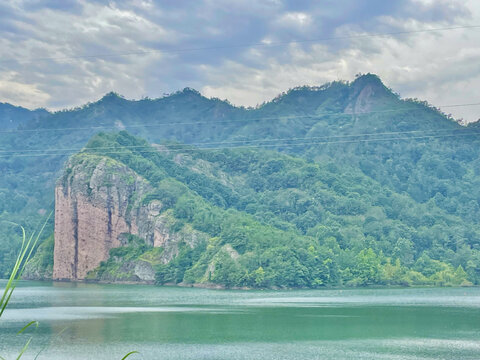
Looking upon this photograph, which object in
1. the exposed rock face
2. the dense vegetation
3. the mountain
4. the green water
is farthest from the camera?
the exposed rock face

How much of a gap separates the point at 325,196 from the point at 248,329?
90549 mm

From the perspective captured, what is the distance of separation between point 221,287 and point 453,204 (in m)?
64.5

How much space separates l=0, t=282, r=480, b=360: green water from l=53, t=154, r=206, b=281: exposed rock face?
54147mm

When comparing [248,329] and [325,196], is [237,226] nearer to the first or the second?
[325,196]

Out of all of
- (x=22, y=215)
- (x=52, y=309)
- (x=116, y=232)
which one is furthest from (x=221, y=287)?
(x=22, y=215)

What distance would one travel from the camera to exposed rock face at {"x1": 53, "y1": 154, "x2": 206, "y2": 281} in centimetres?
12419

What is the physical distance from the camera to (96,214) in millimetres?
126188

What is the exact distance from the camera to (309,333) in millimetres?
43469

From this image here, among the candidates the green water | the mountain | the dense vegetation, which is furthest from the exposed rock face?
the green water

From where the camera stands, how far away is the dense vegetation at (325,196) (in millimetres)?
108000

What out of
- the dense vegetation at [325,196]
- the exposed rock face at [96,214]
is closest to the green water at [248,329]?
the dense vegetation at [325,196]

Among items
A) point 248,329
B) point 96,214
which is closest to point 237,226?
point 96,214

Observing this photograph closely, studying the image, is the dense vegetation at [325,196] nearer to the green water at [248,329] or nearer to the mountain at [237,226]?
the mountain at [237,226]

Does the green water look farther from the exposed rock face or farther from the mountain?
the exposed rock face
